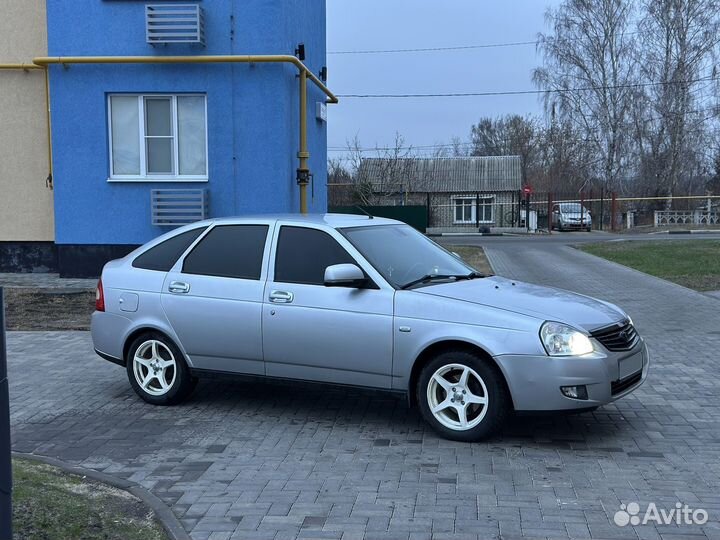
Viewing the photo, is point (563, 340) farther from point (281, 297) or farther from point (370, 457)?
point (281, 297)

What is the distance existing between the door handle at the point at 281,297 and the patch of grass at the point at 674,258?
1059 centimetres

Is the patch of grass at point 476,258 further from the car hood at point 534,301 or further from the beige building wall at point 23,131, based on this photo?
the car hood at point 534,301

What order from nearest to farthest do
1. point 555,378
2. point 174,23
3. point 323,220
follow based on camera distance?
point 555,378 → point 323,220 → point 174,23

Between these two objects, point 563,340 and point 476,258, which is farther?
point 476,258

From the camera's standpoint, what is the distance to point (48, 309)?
11914 millimetres

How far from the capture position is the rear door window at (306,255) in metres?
6.01

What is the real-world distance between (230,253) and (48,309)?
6652 mm

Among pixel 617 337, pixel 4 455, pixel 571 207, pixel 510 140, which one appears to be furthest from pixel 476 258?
pixel 510 140

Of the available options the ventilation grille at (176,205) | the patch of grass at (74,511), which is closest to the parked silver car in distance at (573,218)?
the ventilation grille at (176,205)

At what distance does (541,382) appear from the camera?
17.0 ft

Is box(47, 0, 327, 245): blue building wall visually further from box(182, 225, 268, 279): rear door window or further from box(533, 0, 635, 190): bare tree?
box(533, 0, 635, 190): bare tree

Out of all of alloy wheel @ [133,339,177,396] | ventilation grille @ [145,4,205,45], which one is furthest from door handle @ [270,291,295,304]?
ventilation grille @ [145,4,205,45]

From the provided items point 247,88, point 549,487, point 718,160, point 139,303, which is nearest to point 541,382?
point 549,487

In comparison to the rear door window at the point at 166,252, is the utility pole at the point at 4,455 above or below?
below
